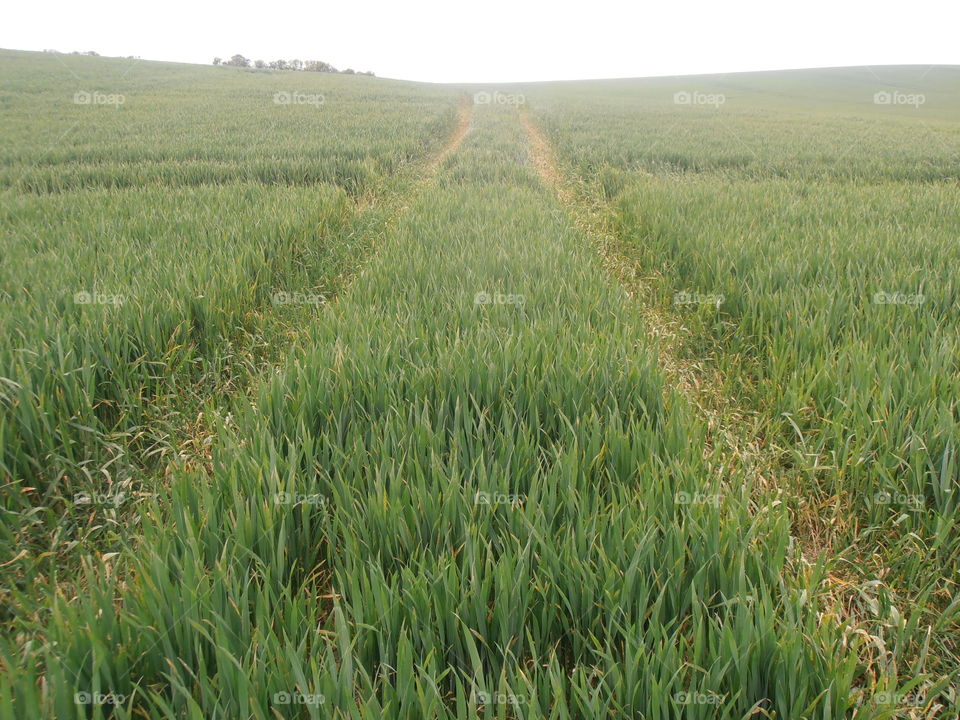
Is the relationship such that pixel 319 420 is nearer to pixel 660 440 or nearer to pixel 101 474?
pixel 101 474

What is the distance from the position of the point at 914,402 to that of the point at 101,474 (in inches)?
140

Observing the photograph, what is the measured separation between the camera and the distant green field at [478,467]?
116 centimetres

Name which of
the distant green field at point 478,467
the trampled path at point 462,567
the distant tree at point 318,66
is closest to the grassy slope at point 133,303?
the distant green field at point 478,467

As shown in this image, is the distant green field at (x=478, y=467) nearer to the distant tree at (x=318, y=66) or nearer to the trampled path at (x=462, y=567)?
the trampled path at (x=462, y=567)

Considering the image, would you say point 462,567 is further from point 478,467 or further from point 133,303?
point 133,303

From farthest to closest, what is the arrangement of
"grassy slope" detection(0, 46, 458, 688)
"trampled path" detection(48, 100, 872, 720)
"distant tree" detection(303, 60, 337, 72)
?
"distant tree" detection(303, 60, 337, 72) → "grassy slope" detection(0, 46, 458, 688) → "trampled path" detection(48, 100, 872, 720)

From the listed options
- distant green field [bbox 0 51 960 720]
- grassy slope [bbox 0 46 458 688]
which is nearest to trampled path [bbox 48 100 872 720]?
distant green field [bbox 0 51 960 720]

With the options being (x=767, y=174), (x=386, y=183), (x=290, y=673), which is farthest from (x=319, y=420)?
(x=767, y=174)

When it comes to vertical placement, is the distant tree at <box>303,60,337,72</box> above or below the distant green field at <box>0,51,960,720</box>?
above

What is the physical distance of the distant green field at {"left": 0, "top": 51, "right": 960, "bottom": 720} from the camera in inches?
45.7

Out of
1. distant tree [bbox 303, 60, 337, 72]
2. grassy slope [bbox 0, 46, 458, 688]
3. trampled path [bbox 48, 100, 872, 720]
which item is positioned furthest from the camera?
distant tree [bbox 303, 60, 337, 72]

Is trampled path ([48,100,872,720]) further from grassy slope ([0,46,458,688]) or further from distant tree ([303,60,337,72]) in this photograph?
distant tree ([303,60,337,72])

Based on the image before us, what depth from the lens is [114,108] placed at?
19016 mm

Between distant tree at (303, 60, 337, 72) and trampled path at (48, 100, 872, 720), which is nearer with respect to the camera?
trampled path at (48, 100, 872, 720)
